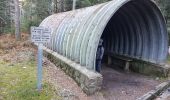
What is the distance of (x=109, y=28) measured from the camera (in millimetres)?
14180

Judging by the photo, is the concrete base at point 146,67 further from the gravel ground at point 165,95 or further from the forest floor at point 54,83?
the gravel ground at point 165,95

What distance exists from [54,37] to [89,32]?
435 centimetres

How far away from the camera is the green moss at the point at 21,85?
6.72 m

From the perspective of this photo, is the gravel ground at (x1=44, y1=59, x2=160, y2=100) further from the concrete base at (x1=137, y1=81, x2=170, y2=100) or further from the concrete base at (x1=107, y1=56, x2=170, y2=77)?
the concrete base at (x1=107, y1=56, x2=170, y2=77)

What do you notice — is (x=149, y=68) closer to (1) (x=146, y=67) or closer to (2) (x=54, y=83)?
(1) (x=146, y=67)

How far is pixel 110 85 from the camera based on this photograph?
8891mm

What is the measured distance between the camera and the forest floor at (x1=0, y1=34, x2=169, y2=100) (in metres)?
6.96

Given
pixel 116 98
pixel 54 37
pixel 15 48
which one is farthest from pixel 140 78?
pixel 15 48

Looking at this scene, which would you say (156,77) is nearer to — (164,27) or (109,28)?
(164,27)

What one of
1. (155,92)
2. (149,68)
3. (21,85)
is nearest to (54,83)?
(21,85)

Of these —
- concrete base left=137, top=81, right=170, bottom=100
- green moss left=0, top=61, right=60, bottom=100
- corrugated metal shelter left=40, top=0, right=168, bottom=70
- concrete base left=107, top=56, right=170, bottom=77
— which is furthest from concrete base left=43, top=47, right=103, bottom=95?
concrete base left=107, top=56, right=170, bottom=77

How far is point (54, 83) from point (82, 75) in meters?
1.23

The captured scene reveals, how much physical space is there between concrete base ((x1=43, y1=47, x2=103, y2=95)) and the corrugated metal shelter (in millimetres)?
269

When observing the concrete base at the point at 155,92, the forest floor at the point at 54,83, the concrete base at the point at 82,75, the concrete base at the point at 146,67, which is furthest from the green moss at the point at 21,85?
the concrete base at the point at 146,67
